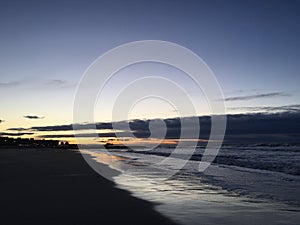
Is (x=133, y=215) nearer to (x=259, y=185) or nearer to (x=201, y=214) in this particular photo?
(x=201, y=214)

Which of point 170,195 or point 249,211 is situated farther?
point 170,195

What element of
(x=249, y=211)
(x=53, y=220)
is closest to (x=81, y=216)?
(x=53, y=220)

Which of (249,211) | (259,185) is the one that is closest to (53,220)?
(249,211)

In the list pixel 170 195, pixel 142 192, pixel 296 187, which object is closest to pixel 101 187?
pixel 142 192

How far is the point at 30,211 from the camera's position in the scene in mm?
8531

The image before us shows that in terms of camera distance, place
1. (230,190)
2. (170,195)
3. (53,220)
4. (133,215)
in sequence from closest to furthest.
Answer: (53,220)
(133,215)
(170,195)
(230,190)

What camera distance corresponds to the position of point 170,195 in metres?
11.9

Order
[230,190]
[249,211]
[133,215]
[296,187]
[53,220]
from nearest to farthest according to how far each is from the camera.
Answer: [53,220] → [133,215] → [249,211] → [230,190] → [296,187]

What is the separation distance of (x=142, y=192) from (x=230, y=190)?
3.56 metres

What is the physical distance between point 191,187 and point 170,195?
254 cm

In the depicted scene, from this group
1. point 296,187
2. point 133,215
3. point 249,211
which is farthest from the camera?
point 296,187

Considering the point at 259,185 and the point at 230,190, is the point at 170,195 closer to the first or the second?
the point at 230,190

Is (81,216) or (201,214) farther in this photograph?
(201,214)

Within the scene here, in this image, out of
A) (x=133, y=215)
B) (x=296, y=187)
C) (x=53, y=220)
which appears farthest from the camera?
(x=296, y=187)
